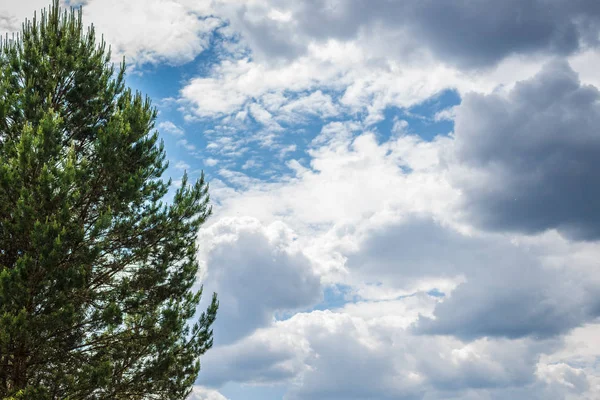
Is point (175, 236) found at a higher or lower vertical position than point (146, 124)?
lower

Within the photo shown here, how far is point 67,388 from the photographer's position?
49.0ft

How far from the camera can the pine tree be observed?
13992 mm

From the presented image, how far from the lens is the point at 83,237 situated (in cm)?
1455

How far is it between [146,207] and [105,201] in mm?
1380

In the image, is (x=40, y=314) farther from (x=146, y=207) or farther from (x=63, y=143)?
(x=63, y=143)

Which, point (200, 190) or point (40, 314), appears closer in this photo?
point (40, 314)

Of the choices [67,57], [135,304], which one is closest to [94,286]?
[135,304]

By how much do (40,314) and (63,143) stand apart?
245 inches

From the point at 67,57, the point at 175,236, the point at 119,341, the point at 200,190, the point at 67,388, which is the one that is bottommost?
the point at 67,388

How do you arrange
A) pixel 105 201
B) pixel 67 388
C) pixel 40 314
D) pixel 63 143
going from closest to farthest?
pixel 40 314 → pixel 67 388 → pixel 105 201 → pixel 63 143

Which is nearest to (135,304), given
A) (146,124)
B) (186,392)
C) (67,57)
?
(186,392)

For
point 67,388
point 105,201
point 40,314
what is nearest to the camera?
point 40,314

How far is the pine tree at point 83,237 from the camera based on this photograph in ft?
45.9

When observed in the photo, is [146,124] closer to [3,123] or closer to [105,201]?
[105,201]
